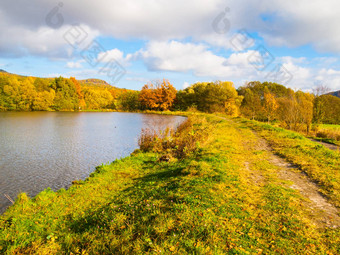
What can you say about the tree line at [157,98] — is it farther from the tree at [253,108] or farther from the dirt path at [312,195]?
the dirt path at [312,195]

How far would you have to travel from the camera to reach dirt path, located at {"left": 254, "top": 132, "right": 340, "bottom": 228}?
14.8 ft

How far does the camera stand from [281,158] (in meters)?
9.62

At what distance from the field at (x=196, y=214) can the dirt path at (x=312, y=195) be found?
0.07 ft

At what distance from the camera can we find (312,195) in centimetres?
575

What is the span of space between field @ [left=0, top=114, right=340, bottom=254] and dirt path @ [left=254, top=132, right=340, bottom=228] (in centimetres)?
2

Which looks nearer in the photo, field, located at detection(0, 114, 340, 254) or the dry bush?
field, located at detection(0, 114, 340, 254)

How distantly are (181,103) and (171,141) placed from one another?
57.2 metres

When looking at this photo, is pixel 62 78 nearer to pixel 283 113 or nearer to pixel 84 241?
pixel 283 113

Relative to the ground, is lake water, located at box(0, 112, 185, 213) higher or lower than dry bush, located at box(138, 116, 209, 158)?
lower

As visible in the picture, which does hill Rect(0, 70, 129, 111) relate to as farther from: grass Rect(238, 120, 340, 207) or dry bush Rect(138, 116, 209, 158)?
grass Rect(238, 120, 340, 207)

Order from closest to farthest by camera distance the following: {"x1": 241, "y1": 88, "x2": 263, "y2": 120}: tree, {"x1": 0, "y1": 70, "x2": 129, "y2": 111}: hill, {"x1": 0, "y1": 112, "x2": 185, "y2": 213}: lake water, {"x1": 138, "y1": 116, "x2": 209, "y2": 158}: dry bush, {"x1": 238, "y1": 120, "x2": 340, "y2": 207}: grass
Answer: {"x1": 238, "y1": 120, "x2": 340, "y2": 207}: grass < {"x1": 0, "y1": 112, "x2": 185, "y2": 213}: lake water < {"x1": 138, "y1": 116, "x2": 209, "y2": 158}: dry bush < {"x1": 241, "y1": 88, "x2": 263, "y2": 120}: tree < {"x1": 0, "y1": 70, "x2": 129, "y2": 111}: hill

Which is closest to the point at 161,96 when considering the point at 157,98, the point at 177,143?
the point at 157,98

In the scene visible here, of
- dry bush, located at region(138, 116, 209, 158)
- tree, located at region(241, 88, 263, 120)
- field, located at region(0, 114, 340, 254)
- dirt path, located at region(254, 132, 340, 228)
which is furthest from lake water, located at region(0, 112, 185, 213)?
tree, located at region(241, 88, 263, 120)

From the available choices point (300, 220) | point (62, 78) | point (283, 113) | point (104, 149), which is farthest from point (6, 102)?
point (300, 220)
